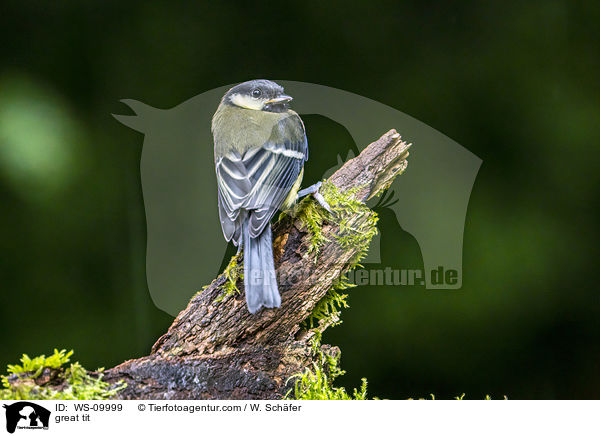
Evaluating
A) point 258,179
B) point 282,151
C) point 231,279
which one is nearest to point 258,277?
point 231,279

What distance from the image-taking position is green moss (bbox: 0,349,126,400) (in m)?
1.23

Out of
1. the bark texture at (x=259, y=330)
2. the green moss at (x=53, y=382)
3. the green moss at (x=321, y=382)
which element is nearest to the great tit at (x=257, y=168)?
the bark texture at (x=259, y=330)

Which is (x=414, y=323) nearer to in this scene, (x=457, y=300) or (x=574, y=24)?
(x=457, y=300)

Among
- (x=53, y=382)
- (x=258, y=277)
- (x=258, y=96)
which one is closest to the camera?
(x=53, y=382)

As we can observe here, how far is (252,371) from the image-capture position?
147 centimetres

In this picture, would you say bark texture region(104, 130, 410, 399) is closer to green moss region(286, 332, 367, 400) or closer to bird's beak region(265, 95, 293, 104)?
green moss region(286, 332, 367, 400)

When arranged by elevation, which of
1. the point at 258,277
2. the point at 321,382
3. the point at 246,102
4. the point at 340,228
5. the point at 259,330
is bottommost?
the point at 321,382

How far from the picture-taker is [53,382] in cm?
127

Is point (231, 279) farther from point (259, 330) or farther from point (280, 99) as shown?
point (280, 99)

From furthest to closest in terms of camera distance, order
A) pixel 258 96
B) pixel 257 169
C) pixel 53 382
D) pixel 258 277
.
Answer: pixel 258 96 < pixel 257 169 < pixel 258 277 < pixel 53 382

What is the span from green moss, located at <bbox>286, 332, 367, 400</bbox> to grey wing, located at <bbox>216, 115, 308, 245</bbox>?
1.48 ft

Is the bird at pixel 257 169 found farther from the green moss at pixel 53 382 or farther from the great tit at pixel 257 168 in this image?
the green moss at pixel 53 382

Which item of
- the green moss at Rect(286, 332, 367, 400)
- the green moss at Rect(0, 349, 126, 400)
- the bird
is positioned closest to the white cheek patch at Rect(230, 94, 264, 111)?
the bird
